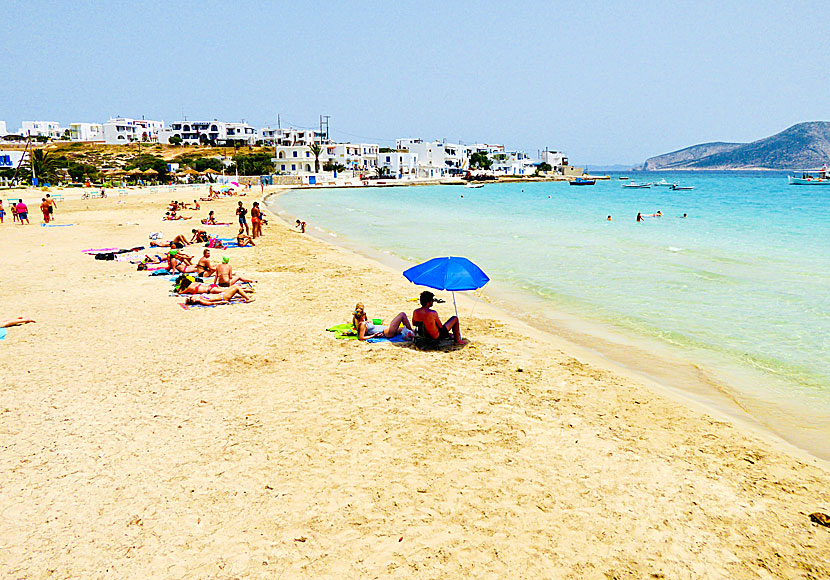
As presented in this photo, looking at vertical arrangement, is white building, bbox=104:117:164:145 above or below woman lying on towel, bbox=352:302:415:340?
above

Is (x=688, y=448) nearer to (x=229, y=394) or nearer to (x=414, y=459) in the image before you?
(x=414, y=459)

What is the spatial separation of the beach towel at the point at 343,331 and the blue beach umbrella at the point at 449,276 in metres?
1.38

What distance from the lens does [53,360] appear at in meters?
7.62

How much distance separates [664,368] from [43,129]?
192 meters

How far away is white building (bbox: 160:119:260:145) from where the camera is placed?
442 ft

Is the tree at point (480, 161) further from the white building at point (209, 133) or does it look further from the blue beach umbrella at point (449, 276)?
the blue beach umbrella at point (449, 276)

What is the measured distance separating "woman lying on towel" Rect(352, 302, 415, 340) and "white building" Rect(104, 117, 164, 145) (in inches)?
5755

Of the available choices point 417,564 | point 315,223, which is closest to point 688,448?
point 417,564

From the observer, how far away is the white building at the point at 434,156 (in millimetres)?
128000

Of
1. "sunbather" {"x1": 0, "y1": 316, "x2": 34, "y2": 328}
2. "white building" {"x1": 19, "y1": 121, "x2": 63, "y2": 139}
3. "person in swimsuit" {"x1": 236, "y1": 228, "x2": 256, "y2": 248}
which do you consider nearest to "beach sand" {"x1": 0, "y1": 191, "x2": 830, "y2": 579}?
"sunbather" {"x1": 0, "y1": 316, "x2": 34, "y2": 328}

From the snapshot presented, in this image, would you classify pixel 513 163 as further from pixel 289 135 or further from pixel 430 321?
pixel 430 321

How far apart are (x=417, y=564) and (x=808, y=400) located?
6159mm

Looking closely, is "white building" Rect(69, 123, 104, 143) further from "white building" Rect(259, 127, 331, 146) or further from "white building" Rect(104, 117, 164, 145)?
"white building" Rect(259, 127, 331, 146)

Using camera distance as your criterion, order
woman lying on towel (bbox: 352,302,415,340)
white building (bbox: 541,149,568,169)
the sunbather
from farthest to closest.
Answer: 1. white building (bbox: 541,149,568,169)
2. the sunbather
3. woman lying on towel (bbox: 352,302,415,340)
